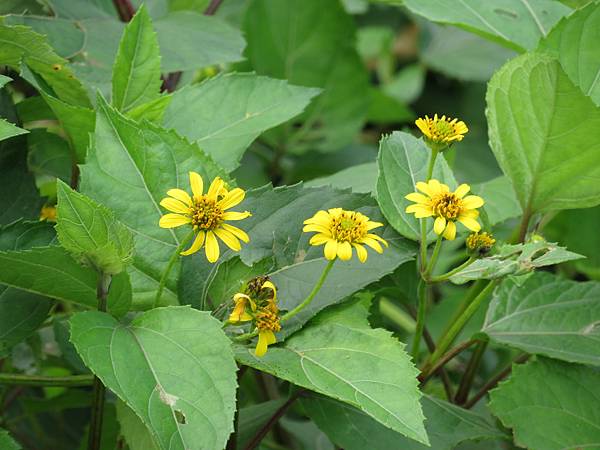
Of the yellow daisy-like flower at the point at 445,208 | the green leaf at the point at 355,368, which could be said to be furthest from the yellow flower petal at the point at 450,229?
the green leaf at the point at 355,368

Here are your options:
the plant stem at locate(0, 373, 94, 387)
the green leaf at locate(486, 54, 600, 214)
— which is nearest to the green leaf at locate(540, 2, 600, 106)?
the green leaf at locate(486, 54, 600, 214)

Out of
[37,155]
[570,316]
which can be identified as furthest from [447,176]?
[37,155]

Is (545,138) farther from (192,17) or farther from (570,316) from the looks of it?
(192,17)

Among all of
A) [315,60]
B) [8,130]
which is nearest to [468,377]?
[8,130]

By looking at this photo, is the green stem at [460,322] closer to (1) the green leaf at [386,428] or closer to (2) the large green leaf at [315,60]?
(1) the green leaf at [386,428]

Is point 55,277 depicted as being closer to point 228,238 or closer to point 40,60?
point 228,238
